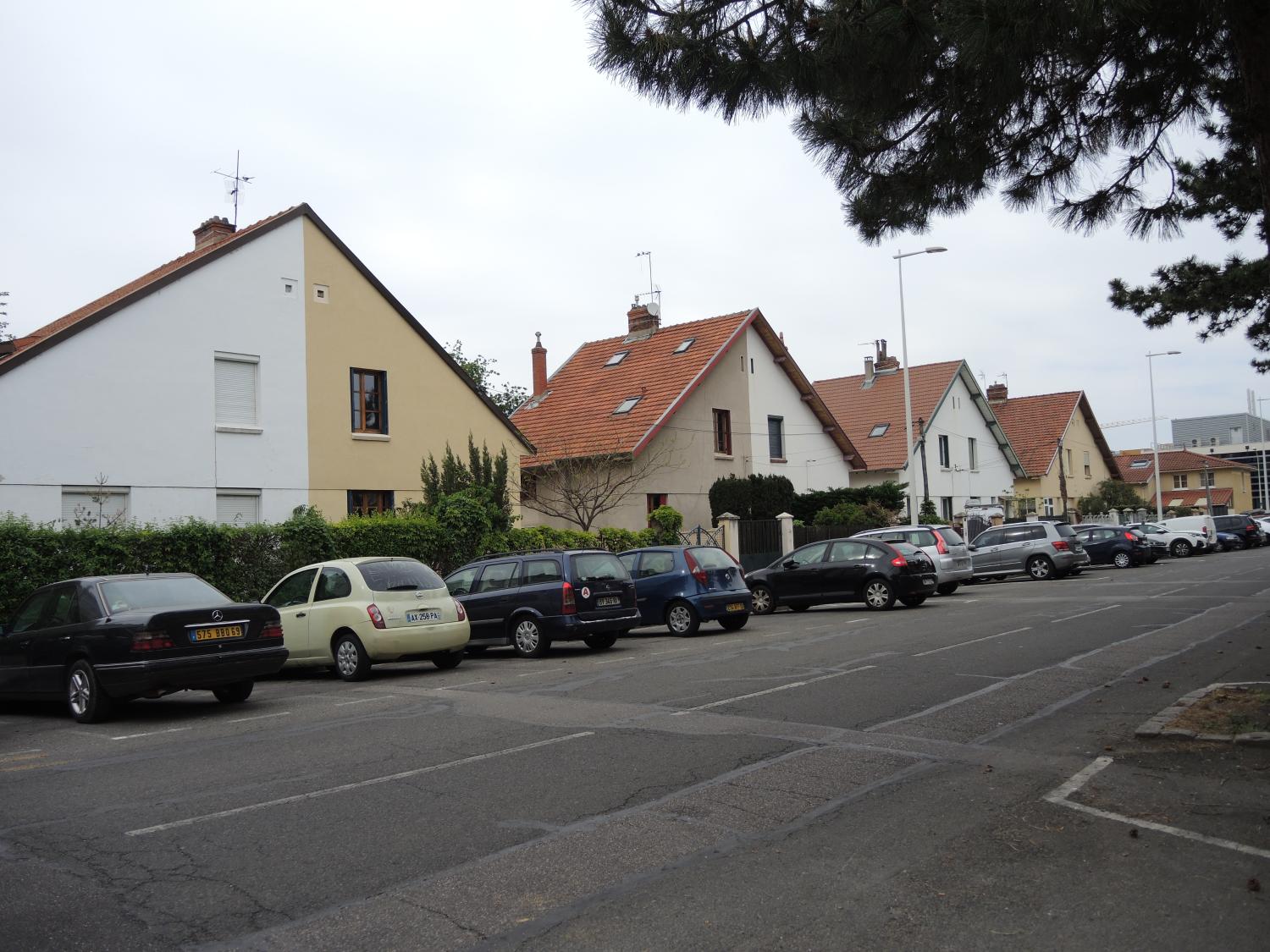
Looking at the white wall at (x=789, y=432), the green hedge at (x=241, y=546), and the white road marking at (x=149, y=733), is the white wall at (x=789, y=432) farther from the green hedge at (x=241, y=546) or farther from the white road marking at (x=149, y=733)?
the white road marking at (x=149, y=733)

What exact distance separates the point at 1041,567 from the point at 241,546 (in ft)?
76.0

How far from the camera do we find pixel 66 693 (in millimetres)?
11125

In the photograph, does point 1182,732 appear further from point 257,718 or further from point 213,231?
point 213,231

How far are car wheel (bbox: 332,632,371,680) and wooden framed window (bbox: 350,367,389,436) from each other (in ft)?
35.9

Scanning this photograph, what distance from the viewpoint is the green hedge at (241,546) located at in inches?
614

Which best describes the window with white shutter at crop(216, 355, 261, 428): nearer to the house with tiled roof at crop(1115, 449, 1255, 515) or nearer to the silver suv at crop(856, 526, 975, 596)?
the silver suv at crop(856, 526, 975, 596)

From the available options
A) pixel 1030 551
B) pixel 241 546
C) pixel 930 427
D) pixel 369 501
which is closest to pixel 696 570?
pixel 241 546

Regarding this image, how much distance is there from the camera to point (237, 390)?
22.1 m

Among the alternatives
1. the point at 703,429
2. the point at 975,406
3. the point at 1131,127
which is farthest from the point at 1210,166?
the point at 975,406

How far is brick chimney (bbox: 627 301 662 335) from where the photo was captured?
128ft

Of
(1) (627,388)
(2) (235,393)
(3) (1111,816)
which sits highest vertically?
(1) (627,388)

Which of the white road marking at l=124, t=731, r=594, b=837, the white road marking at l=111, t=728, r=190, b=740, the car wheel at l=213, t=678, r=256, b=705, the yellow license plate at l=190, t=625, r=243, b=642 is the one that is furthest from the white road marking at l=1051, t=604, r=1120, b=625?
the white road marking at l=111, t=728, r=190, b=740

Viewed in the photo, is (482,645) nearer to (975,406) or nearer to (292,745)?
(292,745)

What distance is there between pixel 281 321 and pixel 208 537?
6.76 m
